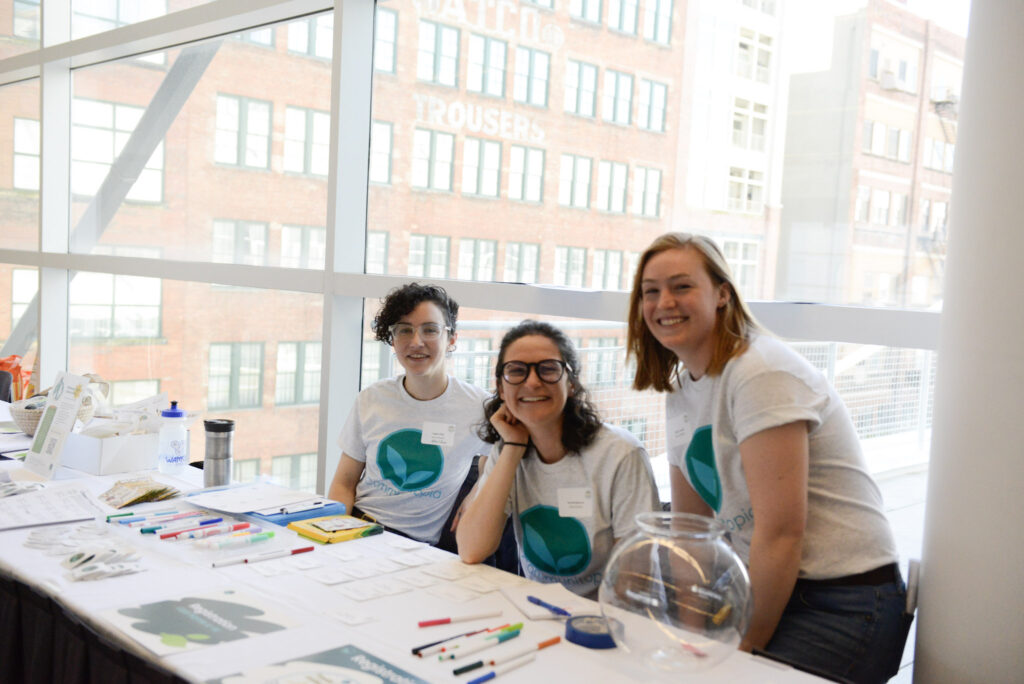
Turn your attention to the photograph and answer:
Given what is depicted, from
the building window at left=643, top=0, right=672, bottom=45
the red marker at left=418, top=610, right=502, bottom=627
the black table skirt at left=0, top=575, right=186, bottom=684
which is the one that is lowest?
the black table skirt at left=0, top=575, right=186, bottom=684

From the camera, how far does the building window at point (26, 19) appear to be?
17.6 feet

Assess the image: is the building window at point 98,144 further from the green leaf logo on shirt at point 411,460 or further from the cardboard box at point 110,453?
the green leaf logo on shirt at point 411,460

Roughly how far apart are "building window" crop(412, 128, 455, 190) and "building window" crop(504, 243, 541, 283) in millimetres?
1240

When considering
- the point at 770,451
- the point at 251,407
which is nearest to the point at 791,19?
the point at 770,451

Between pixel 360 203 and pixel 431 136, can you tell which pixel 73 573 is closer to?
pixel 360 203

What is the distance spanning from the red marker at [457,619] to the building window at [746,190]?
158 centimetres

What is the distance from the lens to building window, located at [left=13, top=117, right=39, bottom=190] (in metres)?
5.68

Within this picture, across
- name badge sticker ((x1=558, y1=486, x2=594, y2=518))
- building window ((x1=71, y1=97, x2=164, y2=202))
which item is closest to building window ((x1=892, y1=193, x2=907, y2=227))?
name badge sticker ((x1=558, y1=486, x2=594, y2=518))

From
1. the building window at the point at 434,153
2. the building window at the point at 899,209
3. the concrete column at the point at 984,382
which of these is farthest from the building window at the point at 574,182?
the concrete column at the point at 984,382

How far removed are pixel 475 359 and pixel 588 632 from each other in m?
2.22

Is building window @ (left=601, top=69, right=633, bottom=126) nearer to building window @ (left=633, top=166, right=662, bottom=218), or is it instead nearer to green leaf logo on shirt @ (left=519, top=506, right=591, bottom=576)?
building window @ (left=633, top=166, right=662, bottom=218)

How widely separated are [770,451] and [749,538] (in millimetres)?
254

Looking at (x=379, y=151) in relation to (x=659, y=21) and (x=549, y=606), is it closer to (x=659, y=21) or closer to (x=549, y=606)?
(x=659, y=21)

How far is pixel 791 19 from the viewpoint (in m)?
2.47
